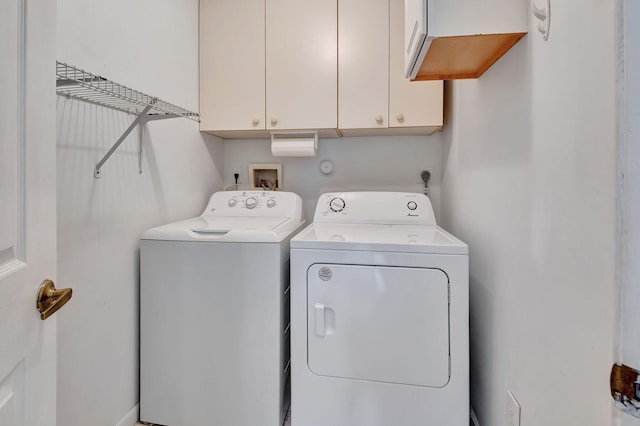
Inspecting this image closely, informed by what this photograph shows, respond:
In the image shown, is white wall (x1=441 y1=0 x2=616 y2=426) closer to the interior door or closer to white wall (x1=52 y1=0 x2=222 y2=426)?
the interior door

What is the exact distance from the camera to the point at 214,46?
1.91 meters

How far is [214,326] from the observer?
136 cm

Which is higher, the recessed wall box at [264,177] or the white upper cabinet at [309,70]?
the white upper cabinet at [309,70]

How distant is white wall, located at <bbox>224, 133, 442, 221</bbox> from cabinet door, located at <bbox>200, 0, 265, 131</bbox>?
0.38m

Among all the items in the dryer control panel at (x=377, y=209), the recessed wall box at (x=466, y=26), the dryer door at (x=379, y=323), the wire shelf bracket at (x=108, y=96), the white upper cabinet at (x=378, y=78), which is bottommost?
the dryer door at (x=379, y=323)

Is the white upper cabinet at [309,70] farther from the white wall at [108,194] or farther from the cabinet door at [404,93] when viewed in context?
the white wall at [108,194]

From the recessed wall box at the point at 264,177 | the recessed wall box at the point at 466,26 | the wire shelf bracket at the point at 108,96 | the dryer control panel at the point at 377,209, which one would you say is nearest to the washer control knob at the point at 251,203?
the recessed wall box at the point at 264,177

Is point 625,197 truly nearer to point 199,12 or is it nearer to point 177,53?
point 177,53

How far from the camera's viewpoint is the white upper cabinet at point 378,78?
1750 mm

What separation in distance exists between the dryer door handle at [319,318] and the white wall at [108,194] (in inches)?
34.9

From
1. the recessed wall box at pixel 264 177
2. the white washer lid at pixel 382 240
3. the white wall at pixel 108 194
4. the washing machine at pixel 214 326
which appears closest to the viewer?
the white wall at pixel 108 194

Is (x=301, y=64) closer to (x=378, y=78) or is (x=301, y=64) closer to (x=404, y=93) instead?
(x=378, y=78)

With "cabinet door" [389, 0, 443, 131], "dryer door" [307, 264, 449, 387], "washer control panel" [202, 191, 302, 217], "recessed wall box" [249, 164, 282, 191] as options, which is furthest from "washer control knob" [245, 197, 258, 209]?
"cabinet door" [389, 0, 443, 131]

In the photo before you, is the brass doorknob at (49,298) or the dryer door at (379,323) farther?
the dryer door at (379,323)
